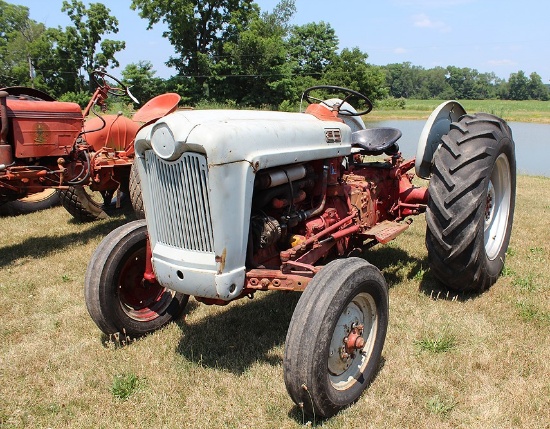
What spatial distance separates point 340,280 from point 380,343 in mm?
618

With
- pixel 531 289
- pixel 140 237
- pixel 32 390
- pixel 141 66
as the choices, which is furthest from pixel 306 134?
pixel 141 66

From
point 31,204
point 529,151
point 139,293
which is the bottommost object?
point 529,151

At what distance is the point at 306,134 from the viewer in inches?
120

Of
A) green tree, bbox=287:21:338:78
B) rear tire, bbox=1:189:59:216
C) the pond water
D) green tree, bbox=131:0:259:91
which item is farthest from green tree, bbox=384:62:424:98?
rear tire, bbox=1:189:59:216

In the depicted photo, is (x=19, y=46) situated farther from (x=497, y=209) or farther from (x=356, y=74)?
(x=497, y=209)

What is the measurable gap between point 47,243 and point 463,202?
190 inches

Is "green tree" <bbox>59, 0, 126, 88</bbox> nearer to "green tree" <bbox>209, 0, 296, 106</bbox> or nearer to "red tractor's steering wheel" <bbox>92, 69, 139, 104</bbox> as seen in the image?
"green tree" <bbox>209, 0, 296, 106</bbox>

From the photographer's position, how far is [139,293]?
11.4 ft

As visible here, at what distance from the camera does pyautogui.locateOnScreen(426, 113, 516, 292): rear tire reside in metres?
3.56

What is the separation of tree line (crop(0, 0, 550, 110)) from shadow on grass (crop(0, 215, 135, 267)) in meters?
28.0

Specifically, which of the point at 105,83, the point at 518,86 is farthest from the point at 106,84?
the point at 518,86

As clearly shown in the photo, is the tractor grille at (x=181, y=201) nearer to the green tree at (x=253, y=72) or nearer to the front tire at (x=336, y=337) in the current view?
the front tire at (x=336, y=337)

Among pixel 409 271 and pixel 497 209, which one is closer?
pixel 497 209

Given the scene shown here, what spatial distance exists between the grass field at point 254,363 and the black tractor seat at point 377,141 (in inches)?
46.1
